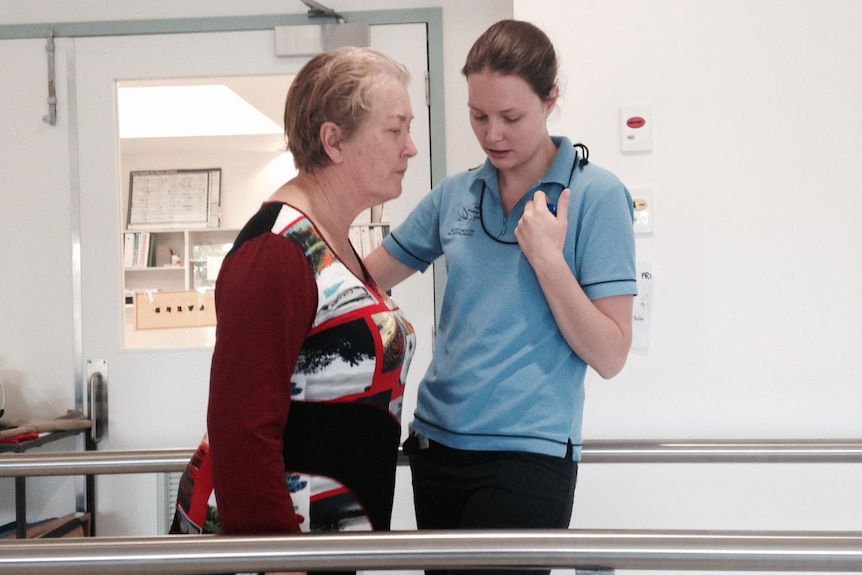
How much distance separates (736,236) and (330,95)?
1666mm

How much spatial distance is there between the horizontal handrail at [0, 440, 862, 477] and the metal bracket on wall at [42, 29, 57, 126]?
82.2 inches

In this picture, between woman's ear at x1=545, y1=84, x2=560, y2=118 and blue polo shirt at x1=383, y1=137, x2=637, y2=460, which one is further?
woman's ear at x1=545, y1=84, x2=560, y2=118

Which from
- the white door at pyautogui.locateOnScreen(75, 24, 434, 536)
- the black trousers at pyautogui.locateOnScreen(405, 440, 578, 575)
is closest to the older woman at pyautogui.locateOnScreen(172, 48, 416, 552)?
the black trousers at pyautogui.locateOnScreen(405, 440, 578, 575)

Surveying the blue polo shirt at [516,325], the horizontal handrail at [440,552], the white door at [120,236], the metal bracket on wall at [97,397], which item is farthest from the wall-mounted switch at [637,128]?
the metal bracket on wall at [97,397]

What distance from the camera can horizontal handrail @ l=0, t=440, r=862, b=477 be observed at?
1.39 m

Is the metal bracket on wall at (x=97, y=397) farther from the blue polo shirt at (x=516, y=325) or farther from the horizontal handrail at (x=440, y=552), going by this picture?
the horizontal handrail at (x=440, y=552)

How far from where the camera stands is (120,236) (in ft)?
10.3

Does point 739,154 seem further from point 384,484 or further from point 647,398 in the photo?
point 384,484

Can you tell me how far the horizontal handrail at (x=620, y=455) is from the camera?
1.39m

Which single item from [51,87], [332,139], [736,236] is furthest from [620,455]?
[51,87]

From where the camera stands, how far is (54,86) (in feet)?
10.3

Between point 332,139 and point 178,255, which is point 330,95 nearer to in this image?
point 332,139

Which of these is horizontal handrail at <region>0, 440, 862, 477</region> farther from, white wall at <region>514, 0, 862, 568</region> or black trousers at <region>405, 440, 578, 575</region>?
white wall at <region>514, 0, 862, 568</region>

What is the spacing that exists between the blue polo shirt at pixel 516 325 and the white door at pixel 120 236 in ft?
5.60
